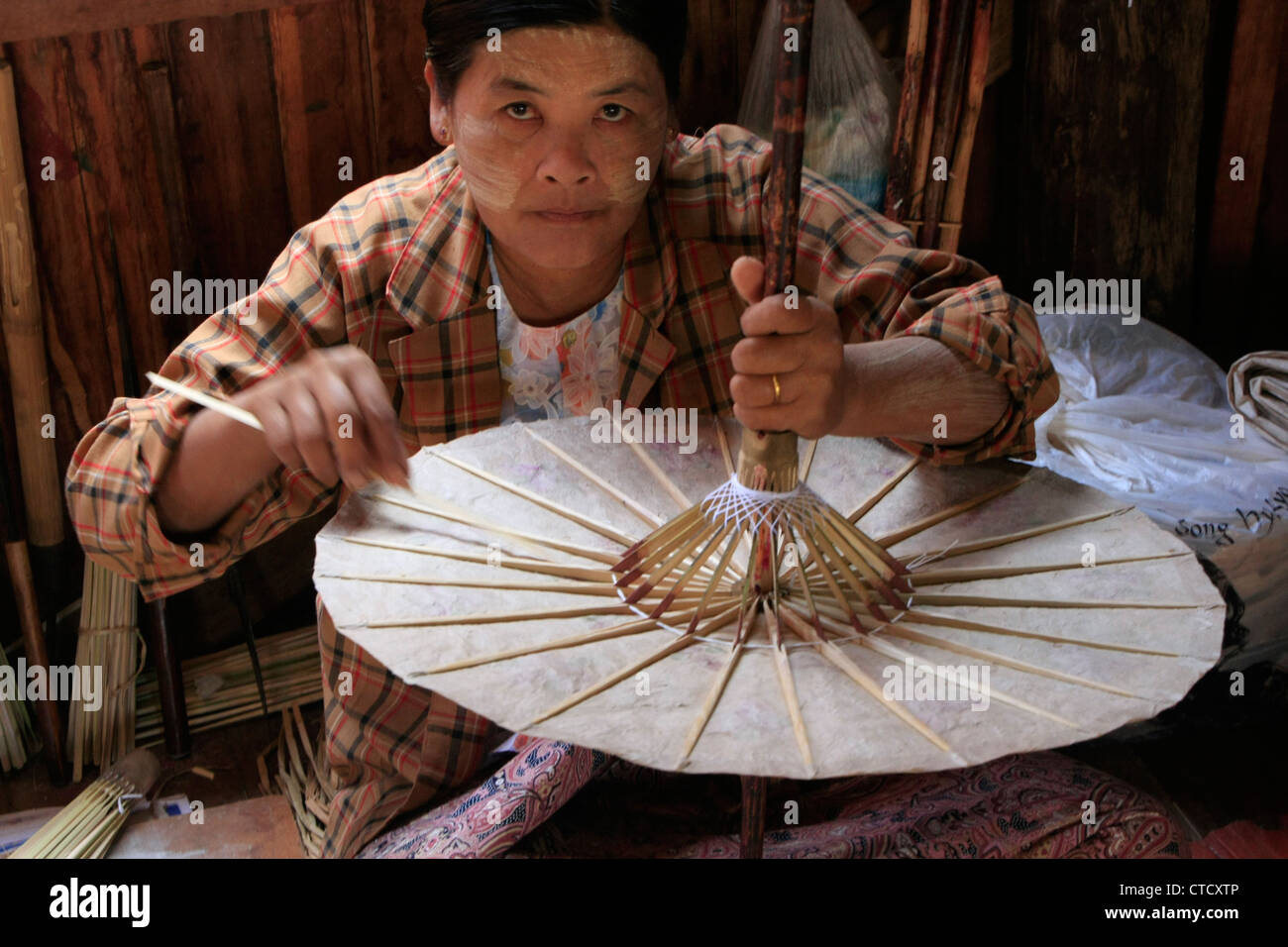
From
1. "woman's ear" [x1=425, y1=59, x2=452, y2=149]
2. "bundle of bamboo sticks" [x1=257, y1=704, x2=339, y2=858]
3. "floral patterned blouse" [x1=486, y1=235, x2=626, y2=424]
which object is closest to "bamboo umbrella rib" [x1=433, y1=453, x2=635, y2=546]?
"floral patterned blouse" [x1=486, y1=235, x2=626, y2=424]

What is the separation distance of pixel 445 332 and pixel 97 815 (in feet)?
4.18

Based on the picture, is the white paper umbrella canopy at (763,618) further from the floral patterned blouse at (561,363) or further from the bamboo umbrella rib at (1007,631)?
the floral patterned blouse at (561,363)

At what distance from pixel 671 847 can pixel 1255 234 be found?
6.65ft

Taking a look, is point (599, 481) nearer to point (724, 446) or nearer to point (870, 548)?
point (724, 446)

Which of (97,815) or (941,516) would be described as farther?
(97,815)

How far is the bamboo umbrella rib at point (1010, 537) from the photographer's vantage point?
1.34 m

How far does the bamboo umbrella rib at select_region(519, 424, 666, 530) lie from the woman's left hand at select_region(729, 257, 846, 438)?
230 millimetres

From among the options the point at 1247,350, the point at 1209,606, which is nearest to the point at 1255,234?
the point at 1247,350

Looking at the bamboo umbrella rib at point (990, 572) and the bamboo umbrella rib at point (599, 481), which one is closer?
the bamboo umbrella rib at point (990, 572)

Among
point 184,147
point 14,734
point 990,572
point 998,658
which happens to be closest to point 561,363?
point 990,572

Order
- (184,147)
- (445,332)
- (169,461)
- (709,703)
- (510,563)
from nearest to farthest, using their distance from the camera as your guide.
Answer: (709,703) → (510,563) → (169,461) → (445,332) → (184,147)

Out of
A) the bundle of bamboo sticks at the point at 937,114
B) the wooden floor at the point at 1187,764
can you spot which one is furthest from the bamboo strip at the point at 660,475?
the wooden floor at the point at 1187,764

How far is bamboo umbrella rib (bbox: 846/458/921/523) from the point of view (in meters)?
1.43

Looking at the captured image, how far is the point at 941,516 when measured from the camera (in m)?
1.41
